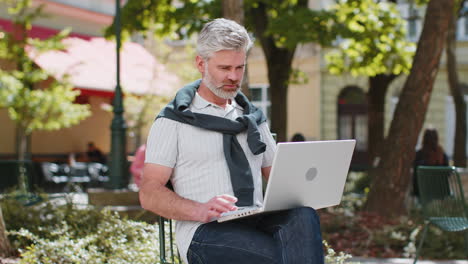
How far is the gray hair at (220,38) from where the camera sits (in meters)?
3.09

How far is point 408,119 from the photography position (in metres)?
8.62

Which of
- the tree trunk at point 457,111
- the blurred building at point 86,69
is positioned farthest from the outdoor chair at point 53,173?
the tree trunk at point 457,111

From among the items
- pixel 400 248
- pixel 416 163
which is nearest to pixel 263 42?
pixel 416 163

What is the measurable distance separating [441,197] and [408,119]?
259cm

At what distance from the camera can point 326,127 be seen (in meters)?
26.9

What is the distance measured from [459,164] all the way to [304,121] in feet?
39.5

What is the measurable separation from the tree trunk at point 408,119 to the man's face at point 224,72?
5.81 metres

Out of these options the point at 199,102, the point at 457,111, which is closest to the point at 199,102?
the point at 199,102

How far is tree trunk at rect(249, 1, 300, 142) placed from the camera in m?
13.3

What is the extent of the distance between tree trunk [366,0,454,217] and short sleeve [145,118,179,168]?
5.97m

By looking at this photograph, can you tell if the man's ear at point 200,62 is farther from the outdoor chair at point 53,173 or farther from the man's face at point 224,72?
the outdoor chair at point 53,173

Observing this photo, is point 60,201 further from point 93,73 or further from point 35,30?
point 35,30

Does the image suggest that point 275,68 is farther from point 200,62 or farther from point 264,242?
point 264,242

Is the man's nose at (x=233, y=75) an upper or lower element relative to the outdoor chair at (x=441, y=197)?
upper
